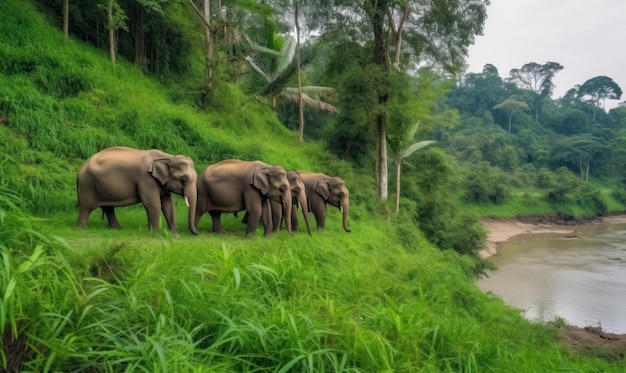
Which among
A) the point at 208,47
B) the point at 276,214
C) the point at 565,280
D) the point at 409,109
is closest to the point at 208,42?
the point at 208,47

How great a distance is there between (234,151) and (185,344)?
10725 mm

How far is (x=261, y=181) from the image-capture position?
8.39 meters

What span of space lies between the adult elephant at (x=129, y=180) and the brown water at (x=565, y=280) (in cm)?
1064

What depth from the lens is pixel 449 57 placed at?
17.7 m

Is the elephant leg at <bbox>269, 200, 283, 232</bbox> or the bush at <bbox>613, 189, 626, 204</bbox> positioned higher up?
the elephant leg at <bbox>269, 200, 283, 232</bbox>

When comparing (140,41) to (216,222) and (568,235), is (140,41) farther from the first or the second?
(568,235)

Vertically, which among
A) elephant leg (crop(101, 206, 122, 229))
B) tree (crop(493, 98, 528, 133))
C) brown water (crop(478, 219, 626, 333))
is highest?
tree (crop(493, 98, 528, 133))

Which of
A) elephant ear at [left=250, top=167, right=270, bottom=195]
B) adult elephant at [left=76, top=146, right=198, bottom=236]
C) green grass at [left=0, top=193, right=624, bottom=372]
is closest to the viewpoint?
green grass at [left=0, top=193, right=624, bottom=372]

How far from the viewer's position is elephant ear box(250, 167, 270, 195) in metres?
8.35

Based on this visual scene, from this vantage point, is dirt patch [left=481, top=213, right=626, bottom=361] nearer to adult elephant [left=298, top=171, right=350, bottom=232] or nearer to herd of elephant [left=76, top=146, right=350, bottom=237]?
adult elephant [left=298, top=171, right=350, bottom=232]

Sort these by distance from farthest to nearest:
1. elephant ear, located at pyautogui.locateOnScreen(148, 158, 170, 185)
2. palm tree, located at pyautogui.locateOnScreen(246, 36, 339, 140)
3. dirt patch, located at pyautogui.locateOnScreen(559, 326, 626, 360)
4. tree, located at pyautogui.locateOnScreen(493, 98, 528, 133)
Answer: tree, located at pyautogui.locateOnScreen(493, 98, 528, 133), palm tree, located at pyautogui.locateOnScreen(246, 36, 339, 140), dirt patch, located at pyautogui.locateOnScreen(559, 326, 626, 360), elephant ear, located at pyautogui.locateOnScreen(148, 158, 170, 185)

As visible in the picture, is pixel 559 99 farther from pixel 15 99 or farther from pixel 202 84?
pixel 15 99

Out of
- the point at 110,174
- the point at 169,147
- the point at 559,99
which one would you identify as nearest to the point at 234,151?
the point at 169,147

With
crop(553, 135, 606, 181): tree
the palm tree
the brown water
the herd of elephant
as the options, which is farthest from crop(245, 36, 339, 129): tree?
crop(553, 135, 606, 181): tree
